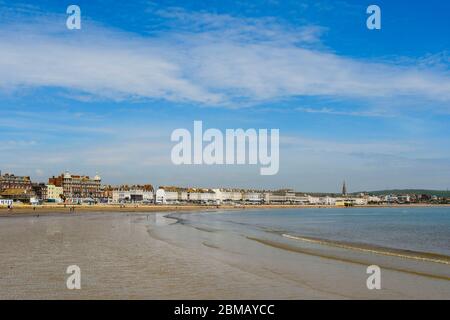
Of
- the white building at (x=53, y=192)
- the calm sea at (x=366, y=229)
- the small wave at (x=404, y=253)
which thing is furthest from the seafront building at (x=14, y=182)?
the small wave at (x=404, y=253)

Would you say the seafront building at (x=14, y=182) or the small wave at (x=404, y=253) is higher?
the seafront building at (x=14, y=182)

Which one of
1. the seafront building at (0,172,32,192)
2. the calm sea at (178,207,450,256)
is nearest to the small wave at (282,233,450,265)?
the calm sea at (178,207,450,256)

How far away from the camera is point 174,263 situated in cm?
1633

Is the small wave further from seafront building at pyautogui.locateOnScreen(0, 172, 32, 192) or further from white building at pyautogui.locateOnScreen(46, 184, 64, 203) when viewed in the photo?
white building at pyautogui.locateOnScreen(46, 184, 64, 203)

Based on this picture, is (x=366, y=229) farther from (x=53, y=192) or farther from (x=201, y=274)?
(x=53, y=192)

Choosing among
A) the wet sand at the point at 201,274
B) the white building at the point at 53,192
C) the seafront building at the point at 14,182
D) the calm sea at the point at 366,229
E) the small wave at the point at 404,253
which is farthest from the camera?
the white building at the point at 53,192

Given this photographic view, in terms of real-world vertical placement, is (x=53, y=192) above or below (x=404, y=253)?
below

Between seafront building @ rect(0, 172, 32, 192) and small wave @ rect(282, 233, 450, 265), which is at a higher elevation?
seafront building @ rect(0, 172, 32, 192)

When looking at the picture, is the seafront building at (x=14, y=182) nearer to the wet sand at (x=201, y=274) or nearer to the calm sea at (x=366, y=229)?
the calm sea at (x=366, y=229)

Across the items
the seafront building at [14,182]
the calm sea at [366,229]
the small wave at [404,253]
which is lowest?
the calm sea at [366,229]

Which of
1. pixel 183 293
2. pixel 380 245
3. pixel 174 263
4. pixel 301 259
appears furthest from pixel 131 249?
pixel 380 245

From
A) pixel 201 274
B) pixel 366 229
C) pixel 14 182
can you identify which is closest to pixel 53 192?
pixel 14 182
